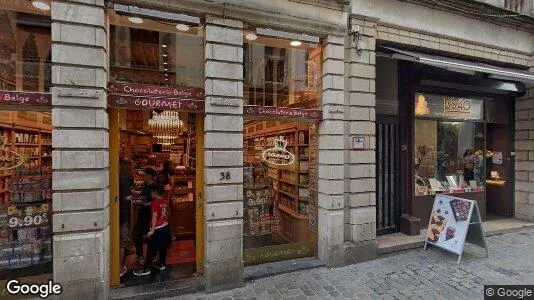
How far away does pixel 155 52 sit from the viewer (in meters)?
5.81

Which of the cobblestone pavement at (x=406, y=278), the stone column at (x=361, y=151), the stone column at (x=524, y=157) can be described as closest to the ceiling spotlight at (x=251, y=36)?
the stone column at (x=361, y=151)

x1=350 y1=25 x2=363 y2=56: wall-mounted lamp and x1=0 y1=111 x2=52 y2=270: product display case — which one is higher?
x1=350 y1=25 x2=363 y2=56: wall-mounted lamp

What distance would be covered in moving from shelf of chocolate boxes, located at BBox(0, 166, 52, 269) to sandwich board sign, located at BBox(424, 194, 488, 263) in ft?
26.0

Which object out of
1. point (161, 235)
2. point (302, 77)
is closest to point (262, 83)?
point (302, 77)

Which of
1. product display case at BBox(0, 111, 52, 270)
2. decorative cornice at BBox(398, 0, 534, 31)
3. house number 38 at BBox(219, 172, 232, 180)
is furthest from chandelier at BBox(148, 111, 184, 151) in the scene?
decorative cornice at BBox(398, 0, 534, 31)

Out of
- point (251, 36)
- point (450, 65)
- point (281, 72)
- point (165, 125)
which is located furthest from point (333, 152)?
point (165, 125)

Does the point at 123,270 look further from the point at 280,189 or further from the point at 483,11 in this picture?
the point at 483,11

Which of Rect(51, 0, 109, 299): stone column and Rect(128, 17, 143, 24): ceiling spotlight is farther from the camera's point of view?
Rect(128, 17, 143, 24): ceiling spotlight

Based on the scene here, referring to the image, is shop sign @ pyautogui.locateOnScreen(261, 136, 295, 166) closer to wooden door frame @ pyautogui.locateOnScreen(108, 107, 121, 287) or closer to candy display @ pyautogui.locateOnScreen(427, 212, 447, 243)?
wooden door frame @ pyautogui.locateOnScreen(108, 107, 121, 287)

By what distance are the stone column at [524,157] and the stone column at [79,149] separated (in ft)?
39.6

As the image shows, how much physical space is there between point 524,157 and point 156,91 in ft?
37.3

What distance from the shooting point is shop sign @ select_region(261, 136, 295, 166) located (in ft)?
22.6

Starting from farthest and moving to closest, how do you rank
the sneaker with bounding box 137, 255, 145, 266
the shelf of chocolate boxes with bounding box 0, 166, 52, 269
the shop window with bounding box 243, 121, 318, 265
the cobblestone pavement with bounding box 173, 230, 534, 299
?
the shop window with bounding box 243, 121, 318, 265 → the sneaker with bounding box 137, 255, 145, 266 → the cobblestone pavement with bounding box 173, 230, 534, 299 → the shelf of chocolate boxes with bounding box 0, 166, 52, 269

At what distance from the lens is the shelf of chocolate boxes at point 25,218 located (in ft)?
16.3
